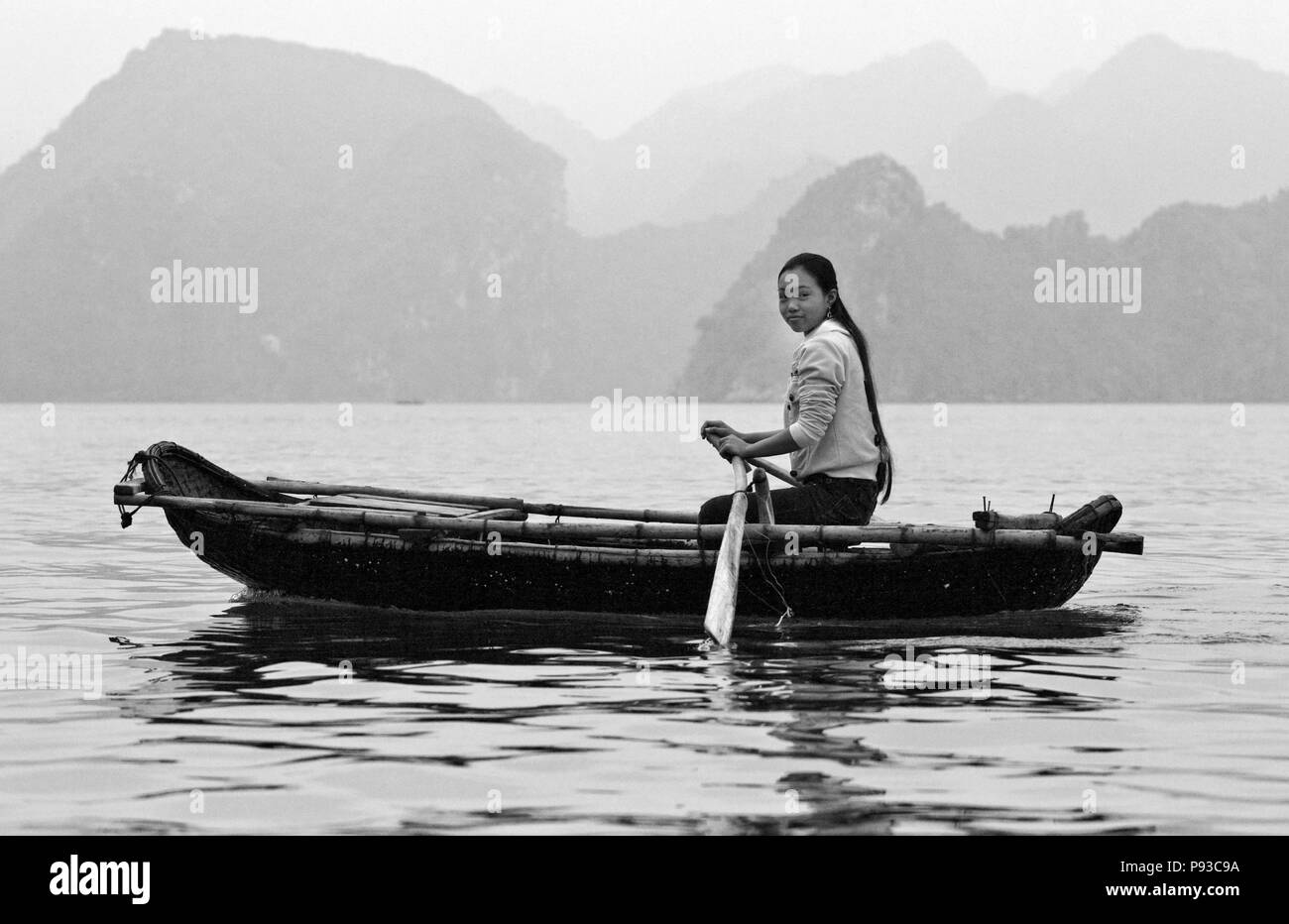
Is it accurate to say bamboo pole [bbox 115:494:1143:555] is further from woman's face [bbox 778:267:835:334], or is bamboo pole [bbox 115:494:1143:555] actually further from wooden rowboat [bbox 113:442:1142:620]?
woman's face [bbox 778:267:835:334]

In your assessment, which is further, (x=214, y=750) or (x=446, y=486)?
(x=446, y=486)

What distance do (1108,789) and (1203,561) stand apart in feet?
35.0

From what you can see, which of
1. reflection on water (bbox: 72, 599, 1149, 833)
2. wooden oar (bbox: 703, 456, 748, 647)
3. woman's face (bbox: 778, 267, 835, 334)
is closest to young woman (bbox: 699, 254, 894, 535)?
woman's face (bbox: 778, 267, 835, 334)

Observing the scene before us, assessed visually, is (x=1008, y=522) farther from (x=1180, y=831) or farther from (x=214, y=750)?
(x=214, y=750)

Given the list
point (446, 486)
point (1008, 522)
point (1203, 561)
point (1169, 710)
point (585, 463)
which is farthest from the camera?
point (585, 463)

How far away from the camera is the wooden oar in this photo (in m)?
9.95

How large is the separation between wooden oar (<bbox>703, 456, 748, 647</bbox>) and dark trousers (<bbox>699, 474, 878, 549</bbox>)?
196mm

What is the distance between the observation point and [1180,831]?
19.0ft

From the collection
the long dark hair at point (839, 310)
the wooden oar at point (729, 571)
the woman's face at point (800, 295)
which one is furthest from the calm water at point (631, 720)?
the woman's face at point (800, 295)

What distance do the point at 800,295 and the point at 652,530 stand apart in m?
2.04

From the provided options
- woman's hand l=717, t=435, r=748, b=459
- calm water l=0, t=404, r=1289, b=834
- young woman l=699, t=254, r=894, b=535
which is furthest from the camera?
woman's hand l=717, t=435, r=748, b=459

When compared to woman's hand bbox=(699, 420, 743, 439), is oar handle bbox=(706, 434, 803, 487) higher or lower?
lower

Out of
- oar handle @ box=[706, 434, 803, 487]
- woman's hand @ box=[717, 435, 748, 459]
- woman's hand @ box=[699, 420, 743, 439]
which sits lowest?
oar handle @ box=[706, 434, 803, 487]
